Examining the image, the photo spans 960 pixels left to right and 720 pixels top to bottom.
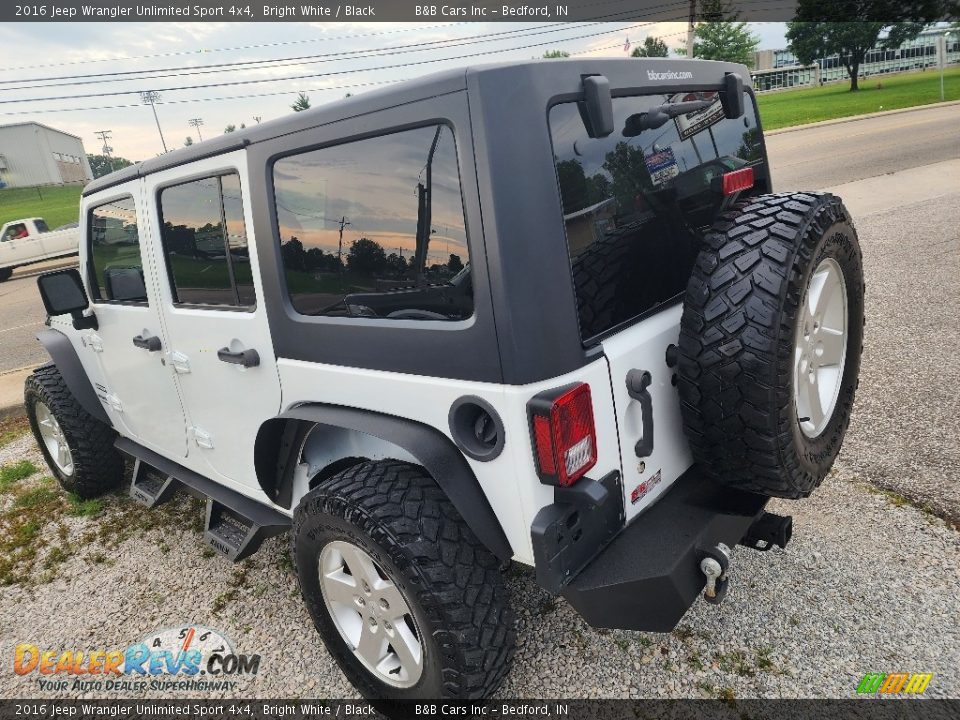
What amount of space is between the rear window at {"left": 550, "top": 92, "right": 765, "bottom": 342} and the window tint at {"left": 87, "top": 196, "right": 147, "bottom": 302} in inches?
90.3

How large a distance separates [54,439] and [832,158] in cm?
1813

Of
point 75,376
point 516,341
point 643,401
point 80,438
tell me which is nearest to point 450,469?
point 516,341

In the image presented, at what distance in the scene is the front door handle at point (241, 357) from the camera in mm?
2371

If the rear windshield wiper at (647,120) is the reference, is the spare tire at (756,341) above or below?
below

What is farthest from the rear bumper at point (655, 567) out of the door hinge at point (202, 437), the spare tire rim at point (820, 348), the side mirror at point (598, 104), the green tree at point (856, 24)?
the green tree at point (856, 24)

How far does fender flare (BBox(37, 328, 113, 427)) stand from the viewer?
375cm

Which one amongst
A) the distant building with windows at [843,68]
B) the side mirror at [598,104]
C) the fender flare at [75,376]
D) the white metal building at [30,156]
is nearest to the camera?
the side mirror at [598,104]

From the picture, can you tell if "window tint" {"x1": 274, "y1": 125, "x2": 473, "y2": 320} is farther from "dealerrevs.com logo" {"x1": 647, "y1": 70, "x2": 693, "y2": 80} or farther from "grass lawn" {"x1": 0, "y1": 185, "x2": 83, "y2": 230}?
"grass lawn" {"x1": 0, "y1": 185, "x2": 83, "y2": 230}

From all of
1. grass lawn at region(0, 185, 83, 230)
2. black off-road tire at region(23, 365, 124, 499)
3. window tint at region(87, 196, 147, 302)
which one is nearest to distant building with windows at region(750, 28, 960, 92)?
grass lawn at region(0, 185, 83, 230)

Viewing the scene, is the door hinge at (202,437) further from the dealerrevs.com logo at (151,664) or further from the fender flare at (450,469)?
the fender flare at (450,469)

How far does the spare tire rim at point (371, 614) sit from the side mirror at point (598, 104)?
1527 millimetres

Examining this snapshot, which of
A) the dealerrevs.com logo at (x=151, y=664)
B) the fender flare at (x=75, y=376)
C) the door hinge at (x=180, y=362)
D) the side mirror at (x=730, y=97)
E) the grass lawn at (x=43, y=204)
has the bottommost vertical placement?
the dealerrevs.com logo at (x=151, y=664)

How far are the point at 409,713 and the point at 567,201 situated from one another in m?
1.80

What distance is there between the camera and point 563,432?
5.47 ft
